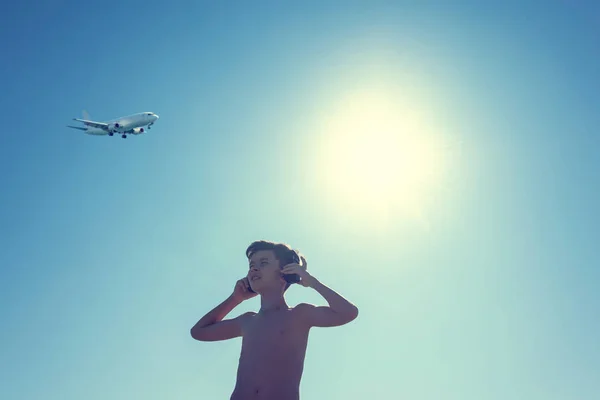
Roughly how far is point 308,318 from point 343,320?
353 millimetres

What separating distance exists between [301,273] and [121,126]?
201 feet

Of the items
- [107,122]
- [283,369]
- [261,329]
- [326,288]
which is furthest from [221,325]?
[107,122]

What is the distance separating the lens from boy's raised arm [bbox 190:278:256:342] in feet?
15.8

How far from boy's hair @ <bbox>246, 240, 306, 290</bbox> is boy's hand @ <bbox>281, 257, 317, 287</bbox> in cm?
19

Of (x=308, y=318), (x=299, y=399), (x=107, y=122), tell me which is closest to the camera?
(x=299, y=399)

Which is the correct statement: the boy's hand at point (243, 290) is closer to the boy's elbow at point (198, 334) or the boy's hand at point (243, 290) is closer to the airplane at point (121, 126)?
the boy's elbow at point (198, 334)

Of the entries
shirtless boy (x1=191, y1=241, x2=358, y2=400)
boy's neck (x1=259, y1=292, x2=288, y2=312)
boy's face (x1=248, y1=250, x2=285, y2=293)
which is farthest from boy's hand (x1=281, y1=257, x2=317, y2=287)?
boy's neck (x1=259, y1=292, x2=288, y2=312)

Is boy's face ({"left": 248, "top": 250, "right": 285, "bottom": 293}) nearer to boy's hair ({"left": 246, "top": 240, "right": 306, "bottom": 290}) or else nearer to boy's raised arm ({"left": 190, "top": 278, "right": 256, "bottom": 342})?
boy's hair ({"left": 246, "top": 240, "right": 306, "bottom": 290})

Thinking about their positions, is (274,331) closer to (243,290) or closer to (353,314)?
(243,290)

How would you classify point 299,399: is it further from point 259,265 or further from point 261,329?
point 259,265

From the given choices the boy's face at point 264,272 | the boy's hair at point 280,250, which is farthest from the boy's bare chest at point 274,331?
the boy's hair at point 280,250

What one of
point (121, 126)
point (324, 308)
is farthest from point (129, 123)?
point (324, 308)

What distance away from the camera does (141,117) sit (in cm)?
6431

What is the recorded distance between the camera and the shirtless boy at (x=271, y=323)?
4293mm
